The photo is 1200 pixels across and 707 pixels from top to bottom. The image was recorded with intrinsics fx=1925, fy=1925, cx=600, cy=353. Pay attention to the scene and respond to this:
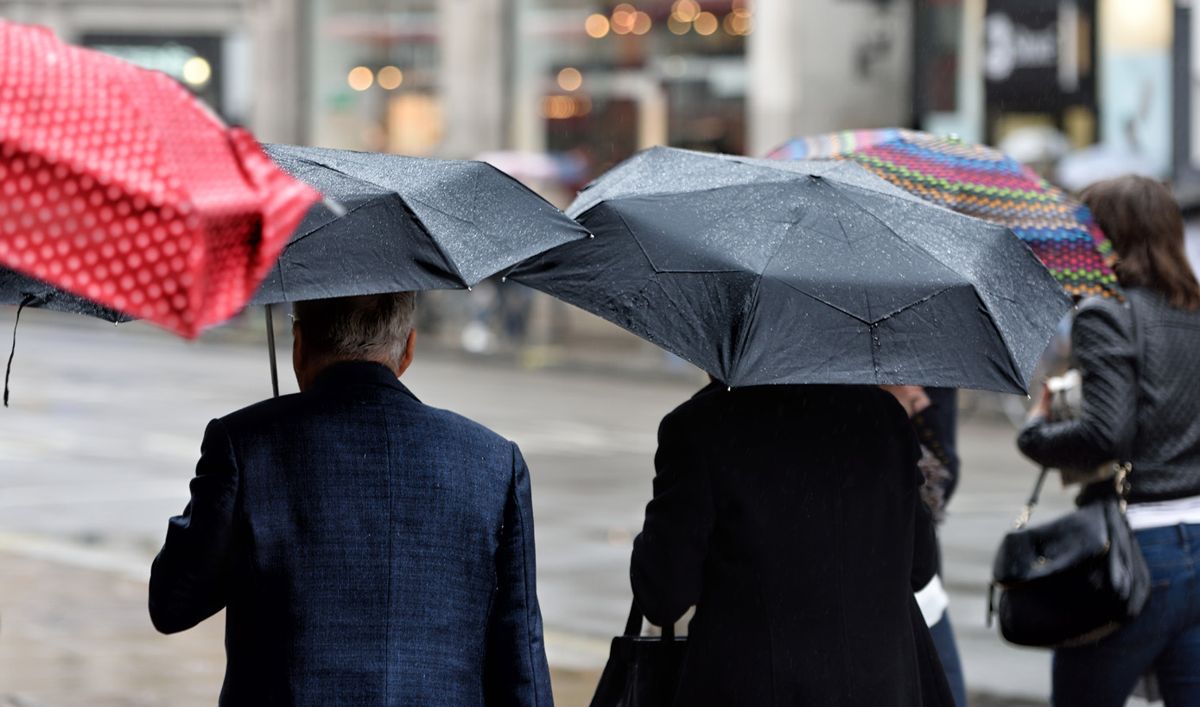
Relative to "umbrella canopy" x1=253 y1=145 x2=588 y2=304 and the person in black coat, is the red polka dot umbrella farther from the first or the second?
the person in black coat

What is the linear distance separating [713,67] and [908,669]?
2969 centimetres

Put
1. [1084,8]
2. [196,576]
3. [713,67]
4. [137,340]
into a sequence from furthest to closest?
[713,67], [137,340], [1084,8], [196,576]

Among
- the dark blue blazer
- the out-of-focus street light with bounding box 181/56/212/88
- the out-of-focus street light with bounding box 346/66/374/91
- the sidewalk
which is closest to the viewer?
the dark blue blazer

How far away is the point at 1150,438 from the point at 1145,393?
121 millimetres

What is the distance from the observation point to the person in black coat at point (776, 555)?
152 inches

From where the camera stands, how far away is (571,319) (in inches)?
1336

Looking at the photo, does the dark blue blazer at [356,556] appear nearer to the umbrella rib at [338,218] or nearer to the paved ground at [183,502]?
the umbrella rib at [338,218]

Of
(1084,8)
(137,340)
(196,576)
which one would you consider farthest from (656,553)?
(137,340)

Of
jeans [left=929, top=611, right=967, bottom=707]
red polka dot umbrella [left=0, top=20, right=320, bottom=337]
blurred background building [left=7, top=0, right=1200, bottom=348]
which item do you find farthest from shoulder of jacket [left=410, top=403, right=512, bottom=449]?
blurred background building [left=7, top=0, right=1200, bottom=348]

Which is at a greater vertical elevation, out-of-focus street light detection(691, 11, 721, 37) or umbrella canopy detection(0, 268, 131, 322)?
umbrella canopy detection(0, 268, 131, 322)

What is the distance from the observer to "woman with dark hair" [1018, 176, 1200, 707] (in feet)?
15.9

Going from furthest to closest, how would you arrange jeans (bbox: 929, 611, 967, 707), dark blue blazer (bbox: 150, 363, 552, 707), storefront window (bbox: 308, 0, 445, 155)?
storefront window (bbox: 308, 0, 445, 155) → jeans (bbox: 929, 611, 967, 707) → dark blue blazer (bbox: 150, 363, 552, 707)

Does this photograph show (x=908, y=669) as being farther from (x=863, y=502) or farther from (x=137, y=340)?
(x=137, y=340)

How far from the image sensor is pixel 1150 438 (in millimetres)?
4934
